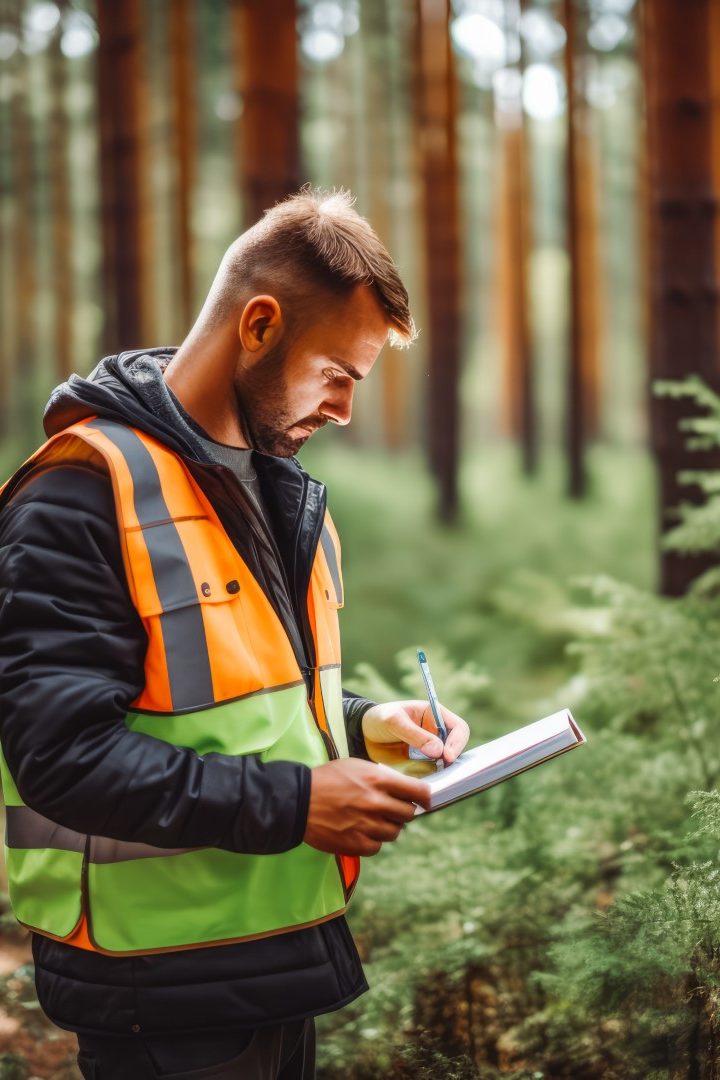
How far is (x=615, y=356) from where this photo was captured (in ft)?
72.5

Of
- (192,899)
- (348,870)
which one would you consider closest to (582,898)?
(348,870)

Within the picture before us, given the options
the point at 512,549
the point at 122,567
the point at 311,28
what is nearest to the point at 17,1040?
the point at 122,567

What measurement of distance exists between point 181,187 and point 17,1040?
27.8 feet

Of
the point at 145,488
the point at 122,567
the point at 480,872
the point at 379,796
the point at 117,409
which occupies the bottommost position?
the point at 480,872

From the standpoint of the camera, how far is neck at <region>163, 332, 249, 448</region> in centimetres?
178

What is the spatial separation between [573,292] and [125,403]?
1017cm

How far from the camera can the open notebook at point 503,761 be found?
168 cm

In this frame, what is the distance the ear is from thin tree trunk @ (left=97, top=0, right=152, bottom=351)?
24.7 ft

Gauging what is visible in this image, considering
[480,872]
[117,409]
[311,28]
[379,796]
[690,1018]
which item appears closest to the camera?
[379,796]

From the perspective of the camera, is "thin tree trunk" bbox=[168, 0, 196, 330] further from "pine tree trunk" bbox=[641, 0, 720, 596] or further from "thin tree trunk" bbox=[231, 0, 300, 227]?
"pine tree trunk" bbox=[641, 0, 720, 596]

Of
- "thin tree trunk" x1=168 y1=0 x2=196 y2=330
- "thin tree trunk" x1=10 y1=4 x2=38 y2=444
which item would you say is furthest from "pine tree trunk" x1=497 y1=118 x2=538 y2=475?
"thin tree trunk" x1=10 y1=4 x2=38 y2=444

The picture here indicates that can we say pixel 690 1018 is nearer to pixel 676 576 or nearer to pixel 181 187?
pixel 676 576

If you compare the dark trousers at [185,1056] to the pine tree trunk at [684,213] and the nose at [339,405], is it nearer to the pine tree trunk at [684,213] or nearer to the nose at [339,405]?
the nose at [339,405]

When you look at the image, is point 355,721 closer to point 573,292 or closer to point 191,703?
point 191,703
